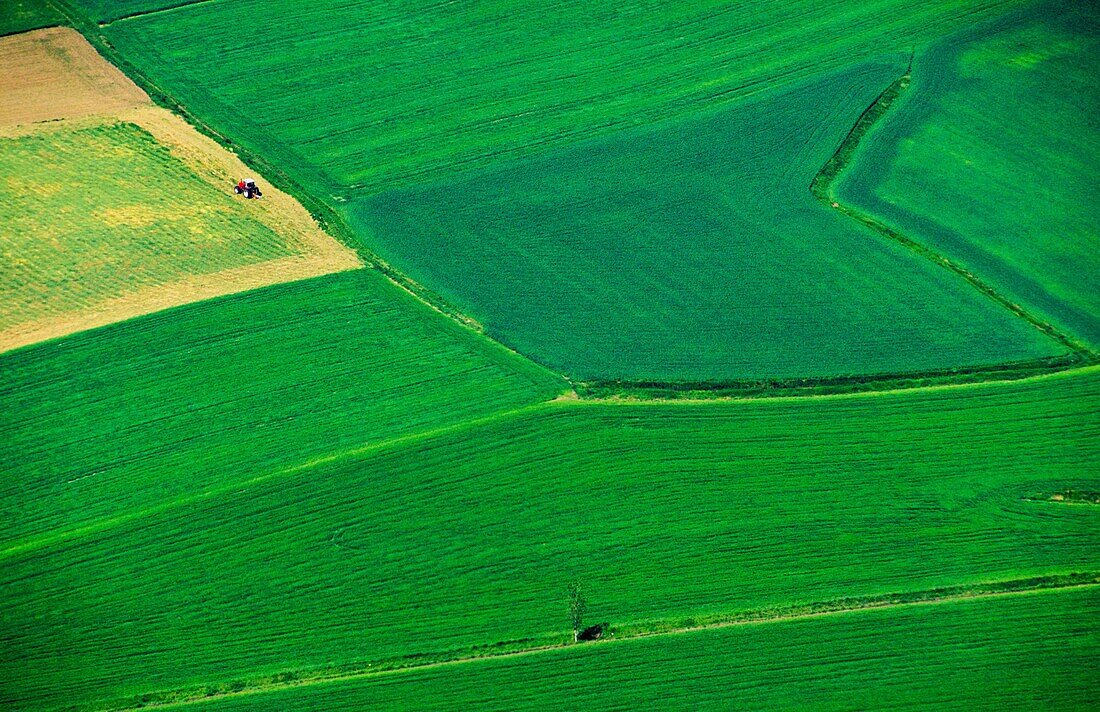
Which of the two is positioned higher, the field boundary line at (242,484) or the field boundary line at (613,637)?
the field boundary line at (242,484)

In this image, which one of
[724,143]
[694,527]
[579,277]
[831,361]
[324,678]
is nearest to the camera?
[324,678]

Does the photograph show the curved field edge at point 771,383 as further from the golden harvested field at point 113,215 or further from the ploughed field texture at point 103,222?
the ploughed field texture at point 103,222

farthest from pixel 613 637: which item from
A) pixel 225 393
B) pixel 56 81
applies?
pixel 56 81

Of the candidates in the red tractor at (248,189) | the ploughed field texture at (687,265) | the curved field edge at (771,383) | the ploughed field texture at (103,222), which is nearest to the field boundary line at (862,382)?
the curved field edge at (771,383)

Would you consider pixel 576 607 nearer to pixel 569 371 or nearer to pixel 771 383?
pixel 569 371

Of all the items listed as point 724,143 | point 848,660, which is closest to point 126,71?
point 724,143

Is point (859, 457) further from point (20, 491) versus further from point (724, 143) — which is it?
point (20, 491)
